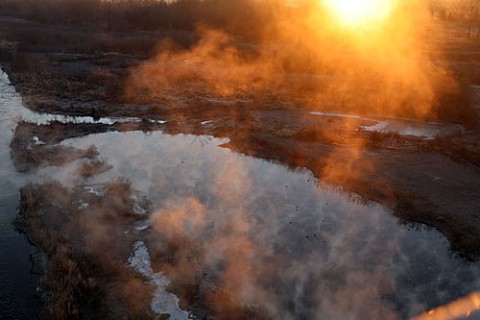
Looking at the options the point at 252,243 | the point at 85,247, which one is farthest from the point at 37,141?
the point at 252,243

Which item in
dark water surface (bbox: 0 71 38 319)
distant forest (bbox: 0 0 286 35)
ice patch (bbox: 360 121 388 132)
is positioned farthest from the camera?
distant forest (bbox: 0 0 286 35)

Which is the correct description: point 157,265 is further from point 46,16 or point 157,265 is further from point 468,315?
point 46,16

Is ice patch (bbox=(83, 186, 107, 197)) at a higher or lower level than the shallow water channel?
higher

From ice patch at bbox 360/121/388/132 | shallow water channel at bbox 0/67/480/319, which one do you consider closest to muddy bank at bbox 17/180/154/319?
shallow water channel at bbox 0/67/480/319

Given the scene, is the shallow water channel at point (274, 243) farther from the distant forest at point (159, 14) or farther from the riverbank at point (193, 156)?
the distant forest at point (159, 14)

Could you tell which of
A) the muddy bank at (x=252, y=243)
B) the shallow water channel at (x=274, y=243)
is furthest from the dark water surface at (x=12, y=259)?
the muddy bank at (x=252, y=243)

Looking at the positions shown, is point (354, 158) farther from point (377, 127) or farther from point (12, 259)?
point (12, 259)

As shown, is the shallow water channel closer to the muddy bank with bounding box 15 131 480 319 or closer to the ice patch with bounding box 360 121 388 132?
the muddy bank with bounding box 15 131 480 319
